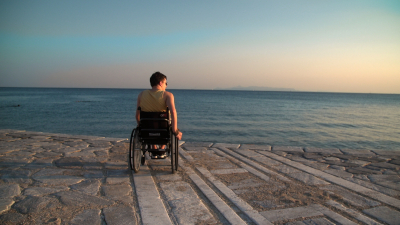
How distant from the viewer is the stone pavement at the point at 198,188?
266 cm

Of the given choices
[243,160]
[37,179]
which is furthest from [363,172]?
[37,179]

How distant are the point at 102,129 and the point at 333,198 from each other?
47.4ft

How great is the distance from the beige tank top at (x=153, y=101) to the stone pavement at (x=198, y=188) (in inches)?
41.7

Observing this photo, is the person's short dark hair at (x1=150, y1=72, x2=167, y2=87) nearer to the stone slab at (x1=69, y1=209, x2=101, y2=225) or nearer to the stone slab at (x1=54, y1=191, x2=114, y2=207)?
the stone slab at (x1=54, y1=191, x2=114, y2=207)

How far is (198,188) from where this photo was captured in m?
3.50

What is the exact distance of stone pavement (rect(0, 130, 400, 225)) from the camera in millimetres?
2656

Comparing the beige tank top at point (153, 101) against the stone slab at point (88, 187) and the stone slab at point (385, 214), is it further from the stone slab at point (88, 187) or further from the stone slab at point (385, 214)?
the stone slab at point (385, 214)

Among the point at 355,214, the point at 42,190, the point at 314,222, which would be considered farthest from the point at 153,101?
the point at 355,214

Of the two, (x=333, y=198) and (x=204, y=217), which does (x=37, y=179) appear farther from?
(x=333, y=198)

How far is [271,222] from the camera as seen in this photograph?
2.55 m

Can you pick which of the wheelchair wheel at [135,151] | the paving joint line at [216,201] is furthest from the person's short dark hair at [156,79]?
the paving joint line at [216,201]

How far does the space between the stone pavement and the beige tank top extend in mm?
1060

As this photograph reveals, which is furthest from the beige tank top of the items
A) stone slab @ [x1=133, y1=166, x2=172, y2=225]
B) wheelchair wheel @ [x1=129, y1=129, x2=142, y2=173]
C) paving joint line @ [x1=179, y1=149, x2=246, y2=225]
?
paving joint line @ [x1=179, y1=149, x2=246, y2=225]

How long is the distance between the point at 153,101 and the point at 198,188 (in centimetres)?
145
